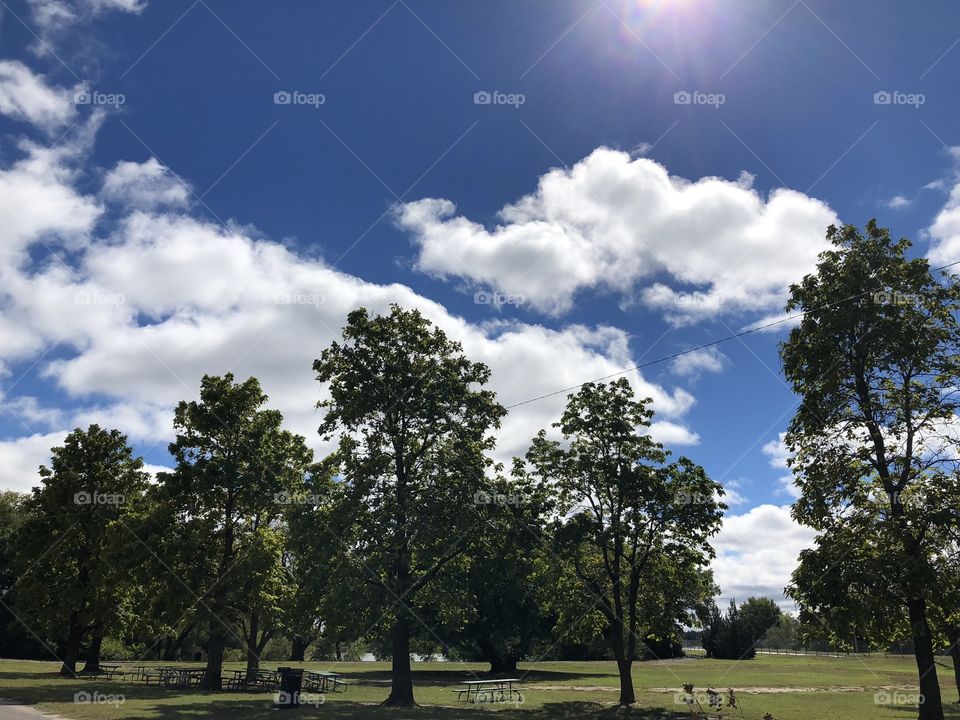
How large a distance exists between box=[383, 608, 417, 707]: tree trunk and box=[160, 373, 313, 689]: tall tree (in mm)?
7628

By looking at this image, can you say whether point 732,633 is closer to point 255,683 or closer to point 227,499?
point 255,683

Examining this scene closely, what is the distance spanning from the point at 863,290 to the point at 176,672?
128ft

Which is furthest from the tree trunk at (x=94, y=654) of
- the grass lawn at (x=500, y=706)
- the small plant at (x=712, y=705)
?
the small plant at (x=712, y=705)

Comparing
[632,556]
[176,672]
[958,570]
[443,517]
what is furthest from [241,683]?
[958,570]

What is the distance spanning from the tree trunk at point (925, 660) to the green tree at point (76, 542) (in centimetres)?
3800

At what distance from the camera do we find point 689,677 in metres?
46.6

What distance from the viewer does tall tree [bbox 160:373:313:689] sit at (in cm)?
3084

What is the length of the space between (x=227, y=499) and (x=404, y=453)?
34.9 ft

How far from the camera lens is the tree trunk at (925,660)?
1628 cm

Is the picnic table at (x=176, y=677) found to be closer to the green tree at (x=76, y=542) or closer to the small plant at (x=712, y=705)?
the green tree at (x=76, y=542)

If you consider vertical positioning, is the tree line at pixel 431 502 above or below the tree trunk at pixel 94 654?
above

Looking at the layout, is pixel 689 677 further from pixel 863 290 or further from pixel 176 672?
pixel 863 290

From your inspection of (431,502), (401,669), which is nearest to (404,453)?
(431,502)

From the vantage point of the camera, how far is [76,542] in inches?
1591
